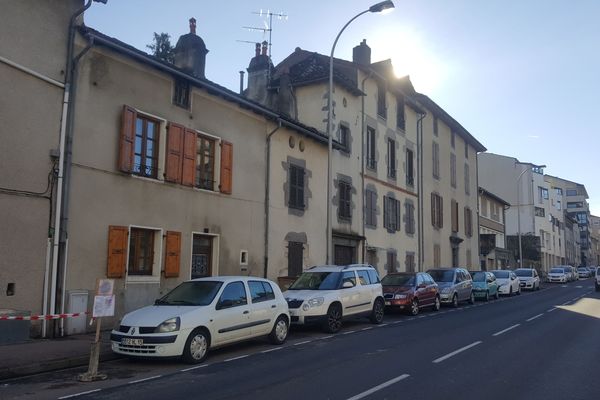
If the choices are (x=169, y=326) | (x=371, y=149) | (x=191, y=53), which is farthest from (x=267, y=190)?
(x=169, y=326)

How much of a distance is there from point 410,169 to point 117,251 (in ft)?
69.5

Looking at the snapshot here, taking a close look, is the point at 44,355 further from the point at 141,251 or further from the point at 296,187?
the point at 296,187

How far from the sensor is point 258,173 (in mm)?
18375

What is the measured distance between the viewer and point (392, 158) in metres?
29.0

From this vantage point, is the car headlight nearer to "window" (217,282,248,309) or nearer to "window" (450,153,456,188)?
"window" (217,282,248,309)

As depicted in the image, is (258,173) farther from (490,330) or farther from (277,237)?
(490,330)

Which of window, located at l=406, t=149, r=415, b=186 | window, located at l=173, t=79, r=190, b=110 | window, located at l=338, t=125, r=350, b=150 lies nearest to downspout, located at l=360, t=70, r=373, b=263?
window, located at l=338, t=125, r=350, b=150

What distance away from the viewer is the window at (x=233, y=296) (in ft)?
34.4

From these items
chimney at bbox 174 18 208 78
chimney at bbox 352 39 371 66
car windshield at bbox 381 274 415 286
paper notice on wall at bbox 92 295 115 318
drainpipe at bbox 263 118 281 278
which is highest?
chimney at bbox 352 39 371 66

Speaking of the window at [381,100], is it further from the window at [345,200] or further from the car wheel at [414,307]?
the car wheel at [414,307]

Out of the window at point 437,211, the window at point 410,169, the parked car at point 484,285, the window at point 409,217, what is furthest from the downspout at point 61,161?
the window at point 437,211

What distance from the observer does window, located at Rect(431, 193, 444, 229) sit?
110 feet

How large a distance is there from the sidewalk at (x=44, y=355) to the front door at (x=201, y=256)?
182 inches

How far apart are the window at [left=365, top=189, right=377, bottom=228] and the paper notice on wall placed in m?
17.5
